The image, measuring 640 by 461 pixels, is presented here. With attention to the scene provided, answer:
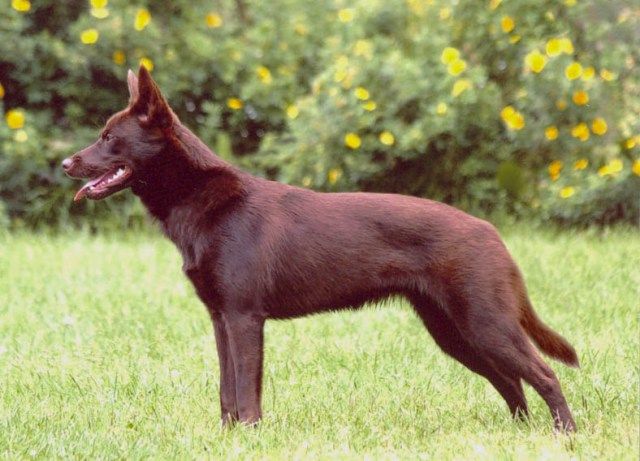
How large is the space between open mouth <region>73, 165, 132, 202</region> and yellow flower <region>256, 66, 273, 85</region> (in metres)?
5.08

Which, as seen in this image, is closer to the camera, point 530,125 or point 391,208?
point 391,208

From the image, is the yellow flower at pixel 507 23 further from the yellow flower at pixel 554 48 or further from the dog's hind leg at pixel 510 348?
the dog's hind leg at pixel 510 348

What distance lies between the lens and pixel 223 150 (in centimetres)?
924

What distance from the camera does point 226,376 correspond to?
4434mm

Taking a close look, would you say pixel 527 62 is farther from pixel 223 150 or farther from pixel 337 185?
pixel 223 150

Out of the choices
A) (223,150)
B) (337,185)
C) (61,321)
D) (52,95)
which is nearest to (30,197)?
(52,95)

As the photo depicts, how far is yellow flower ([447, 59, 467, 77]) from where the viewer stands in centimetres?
840

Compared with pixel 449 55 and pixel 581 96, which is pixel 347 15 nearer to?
pixel 449 55

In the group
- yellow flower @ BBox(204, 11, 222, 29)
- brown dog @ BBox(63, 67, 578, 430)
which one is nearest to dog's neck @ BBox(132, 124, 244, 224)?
brown dog @ BBox(63, 67, 578, 430)

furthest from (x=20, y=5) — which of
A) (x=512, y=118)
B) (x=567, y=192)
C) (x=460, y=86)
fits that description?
(x=567, y=192)

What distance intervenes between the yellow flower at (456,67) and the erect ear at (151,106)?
4.37 metres

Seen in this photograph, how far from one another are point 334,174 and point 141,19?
80.6 inches

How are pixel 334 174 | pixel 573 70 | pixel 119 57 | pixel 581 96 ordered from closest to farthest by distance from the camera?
pixel 573 70
pixel 581 96
pixel 334 174
pixel 119 57

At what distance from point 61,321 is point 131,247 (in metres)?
2.22
